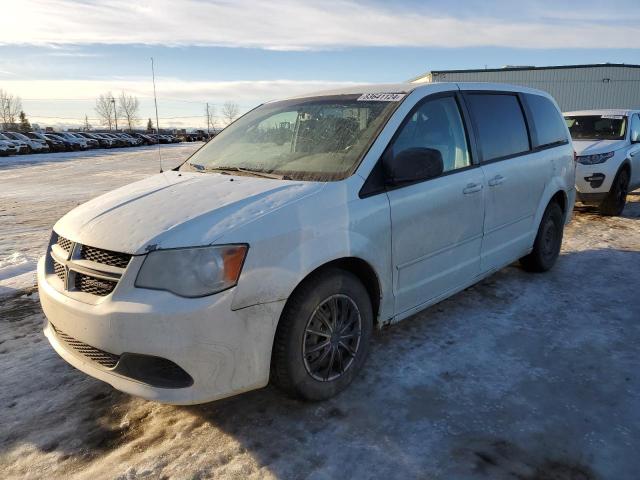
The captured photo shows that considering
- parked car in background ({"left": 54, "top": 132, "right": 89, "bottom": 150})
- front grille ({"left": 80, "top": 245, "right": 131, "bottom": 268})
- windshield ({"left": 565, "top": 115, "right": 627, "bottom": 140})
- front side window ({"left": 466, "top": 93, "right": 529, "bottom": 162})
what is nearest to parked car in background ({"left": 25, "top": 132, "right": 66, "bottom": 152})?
parked car in background ({"left": 54, "top": 132, "right": 89, "bottom": 150})

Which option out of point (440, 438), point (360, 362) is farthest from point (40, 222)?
point (440, 438)

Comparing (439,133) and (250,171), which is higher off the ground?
(439,133)

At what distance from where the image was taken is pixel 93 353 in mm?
2545

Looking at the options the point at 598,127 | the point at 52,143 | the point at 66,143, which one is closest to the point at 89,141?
the point at 66,143

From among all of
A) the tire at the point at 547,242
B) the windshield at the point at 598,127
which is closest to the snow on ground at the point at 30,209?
the tire at the point at 547,242

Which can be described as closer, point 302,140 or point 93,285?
point 93,285

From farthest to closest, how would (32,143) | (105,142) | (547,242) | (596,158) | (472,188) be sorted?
(105,142)
(32,143)
(596,158)
(547,242)
(472,188)

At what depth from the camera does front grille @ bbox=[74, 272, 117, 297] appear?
242 cm

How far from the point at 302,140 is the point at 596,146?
22.0 ft

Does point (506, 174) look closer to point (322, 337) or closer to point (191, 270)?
point (322, 337)

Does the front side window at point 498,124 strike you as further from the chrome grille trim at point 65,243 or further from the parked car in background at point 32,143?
the parked car in background at point 32,143

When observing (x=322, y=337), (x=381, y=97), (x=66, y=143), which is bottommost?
(x=322, y=337)

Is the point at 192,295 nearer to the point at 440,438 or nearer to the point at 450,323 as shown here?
the point at 440,438

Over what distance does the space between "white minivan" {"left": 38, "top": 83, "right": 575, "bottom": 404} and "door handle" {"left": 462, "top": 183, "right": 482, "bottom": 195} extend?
0.02m
